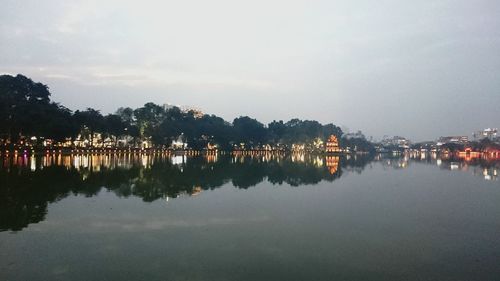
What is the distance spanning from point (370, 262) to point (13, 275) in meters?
7.74

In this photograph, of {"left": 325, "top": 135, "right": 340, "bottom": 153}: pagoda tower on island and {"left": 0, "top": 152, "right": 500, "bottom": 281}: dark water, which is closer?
{"left": 0, "top": 152, "right": 500, "bottom": 281}: dark water

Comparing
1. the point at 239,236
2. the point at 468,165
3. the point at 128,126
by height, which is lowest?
the point at 468,165

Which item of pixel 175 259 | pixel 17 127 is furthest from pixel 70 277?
pixel 17 127

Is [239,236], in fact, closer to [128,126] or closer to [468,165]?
[468,165]

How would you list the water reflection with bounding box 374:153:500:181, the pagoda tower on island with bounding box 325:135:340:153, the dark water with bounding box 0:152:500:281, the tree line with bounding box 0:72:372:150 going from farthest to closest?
the pagoda tower on island with bounding box 325:135:340:153 < the tree line with bounding box 0:72:372:150 < the water reflection with bounding box 374:153:500:181 < the dark water with bounding box 0:152:500:281

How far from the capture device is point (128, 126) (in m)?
108

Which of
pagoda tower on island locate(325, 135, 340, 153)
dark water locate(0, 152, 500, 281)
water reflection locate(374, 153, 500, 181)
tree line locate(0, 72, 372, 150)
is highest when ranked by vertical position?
tree line locate(0, 72, 372, 150)

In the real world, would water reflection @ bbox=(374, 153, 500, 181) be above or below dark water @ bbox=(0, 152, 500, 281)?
below

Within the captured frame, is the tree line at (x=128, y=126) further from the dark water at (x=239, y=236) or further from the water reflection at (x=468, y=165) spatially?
the water reflection at (x=468, y=165)

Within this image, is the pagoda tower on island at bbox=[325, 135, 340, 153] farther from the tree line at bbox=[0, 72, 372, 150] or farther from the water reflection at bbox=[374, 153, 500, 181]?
the water reflection at bbox=[374, 153, 500, 181]

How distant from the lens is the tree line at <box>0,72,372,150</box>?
219 feet

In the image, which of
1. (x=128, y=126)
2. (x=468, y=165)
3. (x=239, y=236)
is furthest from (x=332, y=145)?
(x=239, y=236)

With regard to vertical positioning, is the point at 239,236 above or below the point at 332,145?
below

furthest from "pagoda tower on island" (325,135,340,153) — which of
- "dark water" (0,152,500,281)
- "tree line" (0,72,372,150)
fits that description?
"dark water" (0,152,500,281)
